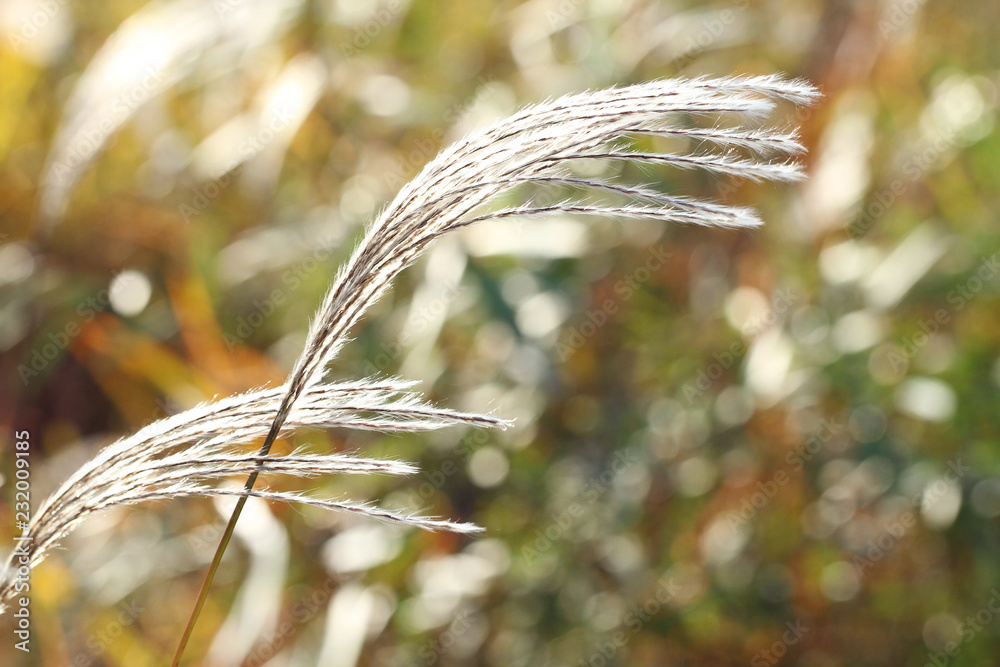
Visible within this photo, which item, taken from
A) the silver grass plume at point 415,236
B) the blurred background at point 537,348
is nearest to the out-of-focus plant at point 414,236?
the silver grass plume at point 415,236

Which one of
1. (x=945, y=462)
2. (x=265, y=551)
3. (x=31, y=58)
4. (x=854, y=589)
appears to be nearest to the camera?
(x=265, y=551)

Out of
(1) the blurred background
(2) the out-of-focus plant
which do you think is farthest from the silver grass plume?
Result: (1) the blurred background

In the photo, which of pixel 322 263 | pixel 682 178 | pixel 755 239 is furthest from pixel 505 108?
pixel 755 239

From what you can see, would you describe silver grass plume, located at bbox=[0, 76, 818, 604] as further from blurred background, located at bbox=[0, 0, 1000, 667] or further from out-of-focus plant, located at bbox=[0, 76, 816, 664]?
blurred background, located at bbox=[0, 0, 1000, 667]

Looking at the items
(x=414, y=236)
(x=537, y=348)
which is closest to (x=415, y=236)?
(x=414, y=236)

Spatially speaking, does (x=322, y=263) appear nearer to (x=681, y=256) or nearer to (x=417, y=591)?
(x=417, y=591)

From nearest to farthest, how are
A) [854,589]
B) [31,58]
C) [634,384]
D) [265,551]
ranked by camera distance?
[265,551], [854,589], [634,384], [31,58]
